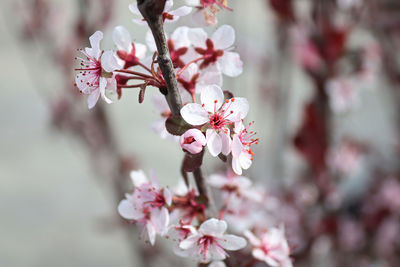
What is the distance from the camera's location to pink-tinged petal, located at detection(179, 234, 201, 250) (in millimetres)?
464

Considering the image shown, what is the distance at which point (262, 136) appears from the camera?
2475mm

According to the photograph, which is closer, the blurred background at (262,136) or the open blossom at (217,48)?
the open blossom at (217,48)

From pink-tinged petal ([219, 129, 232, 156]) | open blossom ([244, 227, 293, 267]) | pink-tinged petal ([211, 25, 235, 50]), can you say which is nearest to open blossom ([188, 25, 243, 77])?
pink-tinged petal ([211, 25, 235, 50])

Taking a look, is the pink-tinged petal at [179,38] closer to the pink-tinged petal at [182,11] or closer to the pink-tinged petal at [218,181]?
the pink-tinged petal at [182,11]

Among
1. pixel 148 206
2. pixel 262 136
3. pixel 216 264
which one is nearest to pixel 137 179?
pixel 148 206

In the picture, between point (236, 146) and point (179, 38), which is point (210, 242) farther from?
point (179, 38)

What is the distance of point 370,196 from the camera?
1.64 metres

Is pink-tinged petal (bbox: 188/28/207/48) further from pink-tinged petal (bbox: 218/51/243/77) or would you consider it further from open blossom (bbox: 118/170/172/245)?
open blossom (bbox: 118/170/172/245)

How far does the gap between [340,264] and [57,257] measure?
155cm

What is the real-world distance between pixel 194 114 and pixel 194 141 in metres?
0.03

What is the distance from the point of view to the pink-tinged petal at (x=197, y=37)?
506mm

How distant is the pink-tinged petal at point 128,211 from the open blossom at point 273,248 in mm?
149

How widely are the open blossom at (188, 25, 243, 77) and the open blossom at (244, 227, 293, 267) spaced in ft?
0.71

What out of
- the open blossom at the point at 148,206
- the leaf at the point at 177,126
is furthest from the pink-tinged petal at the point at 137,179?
the leaf at the point at 177,126
